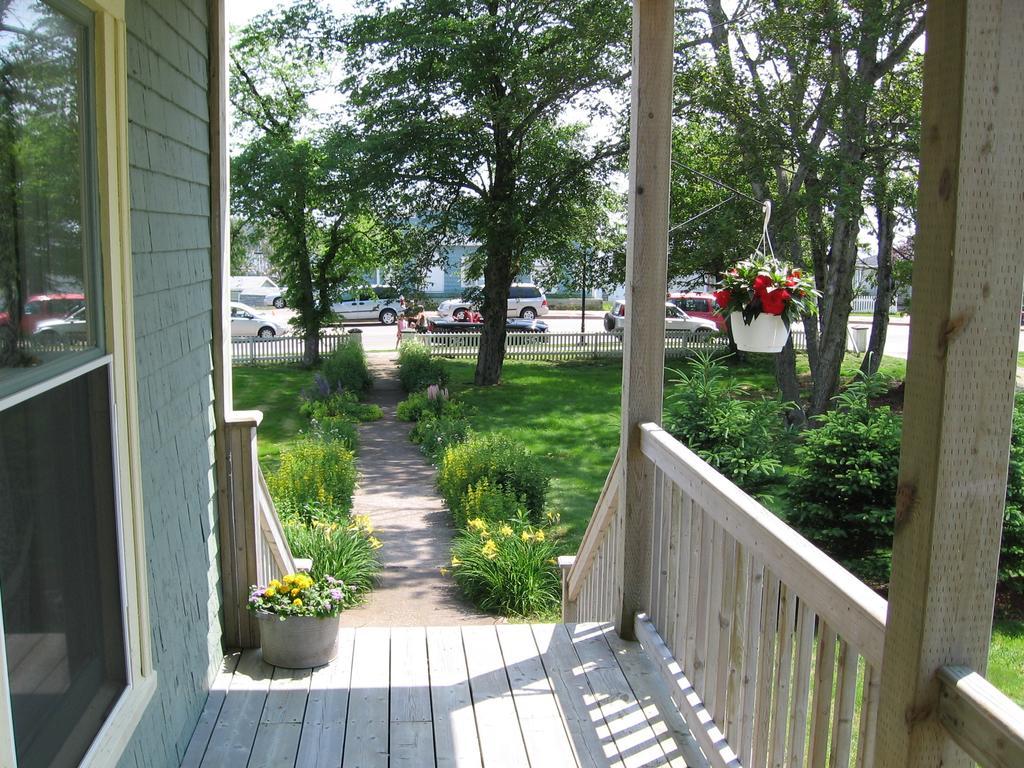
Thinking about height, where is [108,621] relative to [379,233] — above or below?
below

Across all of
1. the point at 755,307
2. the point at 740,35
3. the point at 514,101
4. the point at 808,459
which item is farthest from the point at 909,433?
the point at 514,101

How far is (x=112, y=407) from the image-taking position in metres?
2.21

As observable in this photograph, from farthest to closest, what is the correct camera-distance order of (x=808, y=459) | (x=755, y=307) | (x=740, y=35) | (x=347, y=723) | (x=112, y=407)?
(x=740, y=35) < (x=808, y=459) < (x=755, y=307) < (x=347, y=723) < (x=112, y=407)

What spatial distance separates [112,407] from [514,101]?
1409 cm

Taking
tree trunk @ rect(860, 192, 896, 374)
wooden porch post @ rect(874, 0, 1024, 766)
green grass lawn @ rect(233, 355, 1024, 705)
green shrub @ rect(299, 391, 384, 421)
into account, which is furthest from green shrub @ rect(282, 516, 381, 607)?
tree trunk @ rect(860, 192, 896, 374)

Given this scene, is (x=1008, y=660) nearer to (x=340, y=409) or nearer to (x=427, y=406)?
(x=427, y=406)

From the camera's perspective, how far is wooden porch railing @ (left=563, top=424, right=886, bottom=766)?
1942 mm

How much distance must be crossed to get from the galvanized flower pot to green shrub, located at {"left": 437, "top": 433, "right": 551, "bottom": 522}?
224 inches

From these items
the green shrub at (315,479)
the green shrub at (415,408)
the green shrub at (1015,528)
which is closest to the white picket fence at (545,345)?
the green shrub at (415,408)

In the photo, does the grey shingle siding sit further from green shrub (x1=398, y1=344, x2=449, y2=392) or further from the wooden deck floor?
green shrub (x1=398, y1=344, x2=449, y2=392)

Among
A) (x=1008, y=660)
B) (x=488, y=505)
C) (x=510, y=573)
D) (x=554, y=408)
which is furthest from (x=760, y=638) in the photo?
(x=554, y=408)

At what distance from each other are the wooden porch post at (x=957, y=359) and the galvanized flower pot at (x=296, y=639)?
2.27m

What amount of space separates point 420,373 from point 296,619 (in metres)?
13.4

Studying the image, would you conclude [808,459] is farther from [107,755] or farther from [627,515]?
[107,755]
